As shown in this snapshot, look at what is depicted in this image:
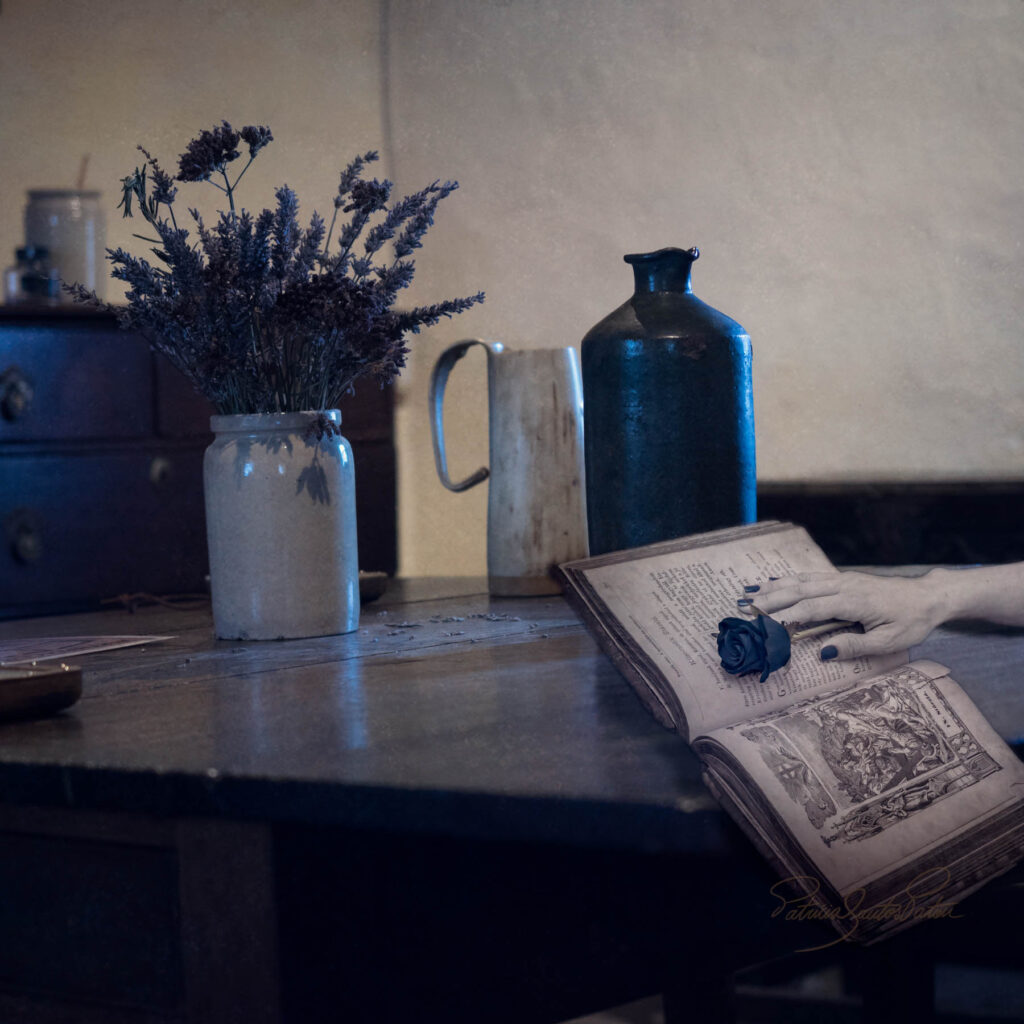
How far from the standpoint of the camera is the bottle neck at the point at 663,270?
4.18 feet

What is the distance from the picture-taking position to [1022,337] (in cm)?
207

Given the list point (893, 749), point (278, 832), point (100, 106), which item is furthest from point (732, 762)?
point (100, 106)

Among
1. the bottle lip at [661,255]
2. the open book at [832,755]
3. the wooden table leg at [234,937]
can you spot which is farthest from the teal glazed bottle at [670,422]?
the wooden table leg at [234,937]

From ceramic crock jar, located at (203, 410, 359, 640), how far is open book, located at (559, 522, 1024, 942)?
1.27ft

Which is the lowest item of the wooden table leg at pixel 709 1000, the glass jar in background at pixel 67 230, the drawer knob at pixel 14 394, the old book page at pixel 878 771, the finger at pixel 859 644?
the wooden table leg at pixel 709 1000

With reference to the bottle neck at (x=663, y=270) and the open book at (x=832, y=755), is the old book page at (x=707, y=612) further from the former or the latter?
the bottle neck at (x=663, y=270)

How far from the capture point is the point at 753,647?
2.31ft

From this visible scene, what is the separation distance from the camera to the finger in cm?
77

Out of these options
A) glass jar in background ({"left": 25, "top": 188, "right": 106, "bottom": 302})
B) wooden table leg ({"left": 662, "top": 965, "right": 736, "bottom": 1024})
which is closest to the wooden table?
wooden table leg ({"left": 662, "top": 965, "right": 736, "bottom": 1024})

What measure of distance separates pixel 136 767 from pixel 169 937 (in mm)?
89

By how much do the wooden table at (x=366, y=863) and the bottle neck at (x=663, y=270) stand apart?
62cm

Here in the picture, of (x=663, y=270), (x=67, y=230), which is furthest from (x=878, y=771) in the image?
(x=67, y=230)

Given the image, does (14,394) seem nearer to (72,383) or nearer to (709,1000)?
(72,383)

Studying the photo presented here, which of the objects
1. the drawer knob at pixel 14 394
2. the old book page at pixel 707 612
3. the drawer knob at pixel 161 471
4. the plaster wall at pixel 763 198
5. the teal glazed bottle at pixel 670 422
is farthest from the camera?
the plaster wall at pixel 763 198
